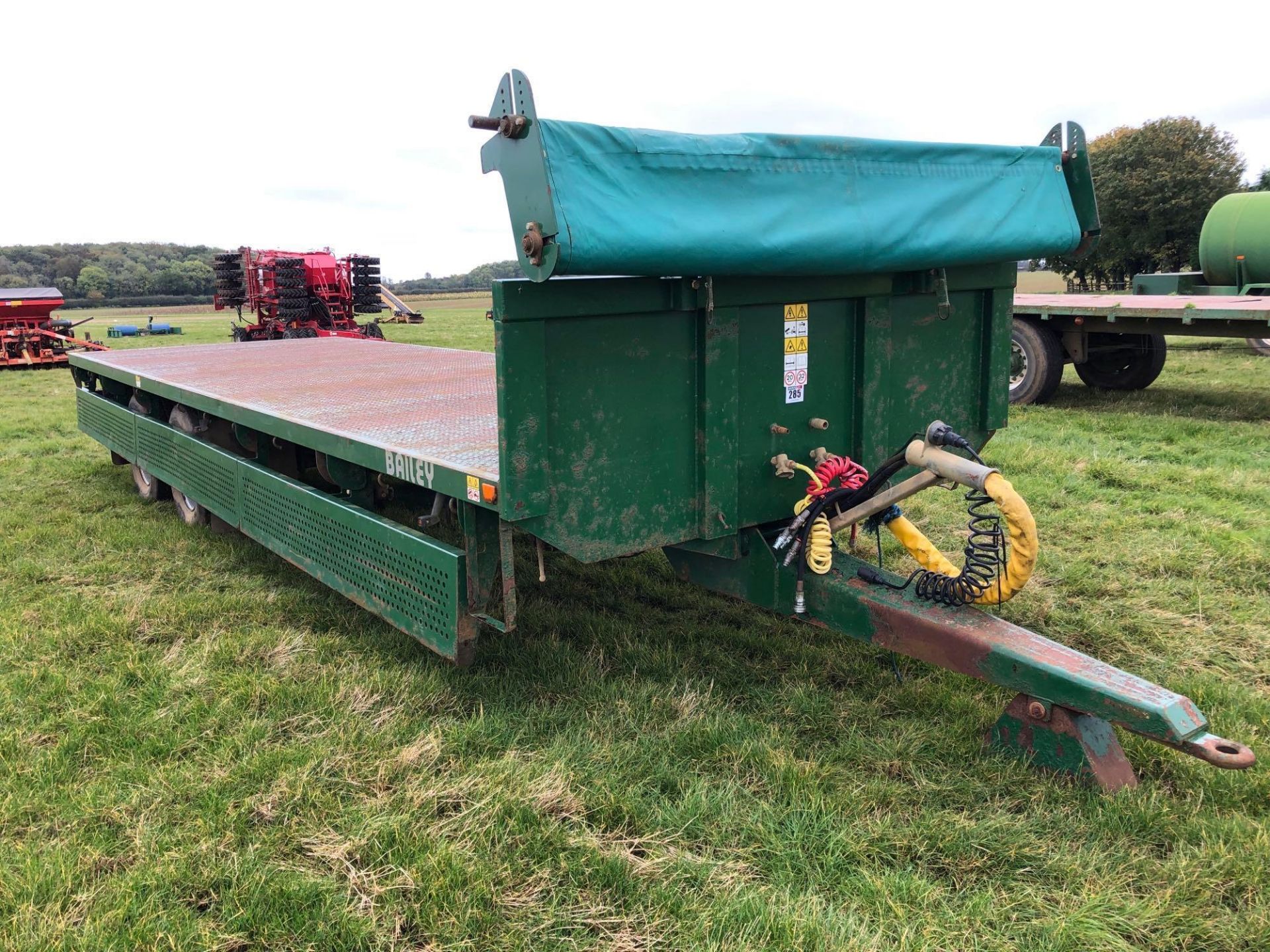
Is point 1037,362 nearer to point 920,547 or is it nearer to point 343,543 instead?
point 920,547

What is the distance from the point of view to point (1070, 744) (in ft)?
9.18

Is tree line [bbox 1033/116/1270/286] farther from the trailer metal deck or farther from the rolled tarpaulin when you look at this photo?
the rolled tarpaulin

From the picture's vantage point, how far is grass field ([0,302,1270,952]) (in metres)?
2.32

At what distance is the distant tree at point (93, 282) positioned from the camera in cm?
5031

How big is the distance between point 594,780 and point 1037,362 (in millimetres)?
8696

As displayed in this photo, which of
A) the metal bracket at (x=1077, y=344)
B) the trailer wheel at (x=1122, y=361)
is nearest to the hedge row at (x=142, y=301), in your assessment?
the trailer wheel at (x=1122, y=361)

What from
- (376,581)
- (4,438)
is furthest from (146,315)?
(376,581)

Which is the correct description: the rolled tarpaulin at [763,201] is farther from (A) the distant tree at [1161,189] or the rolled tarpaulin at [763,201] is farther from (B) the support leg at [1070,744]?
(A) the distant tree at [1161,189]

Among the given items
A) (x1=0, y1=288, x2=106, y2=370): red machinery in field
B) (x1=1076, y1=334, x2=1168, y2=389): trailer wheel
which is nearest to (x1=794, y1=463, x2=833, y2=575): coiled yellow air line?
(x1=1076, y1=334, x2=1168, y2=389): trailer wheel

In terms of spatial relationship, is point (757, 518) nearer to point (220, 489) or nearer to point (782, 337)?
point (782, 337)

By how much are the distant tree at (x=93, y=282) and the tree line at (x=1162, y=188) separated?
153 feet

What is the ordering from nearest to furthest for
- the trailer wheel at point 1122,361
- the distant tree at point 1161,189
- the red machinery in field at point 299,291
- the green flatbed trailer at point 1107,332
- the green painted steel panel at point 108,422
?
the green painted steel panel at point 108,422
the green flatbed trailer at point 1107,332
the trailer wheel at point 1122,361
the red machinery in field at point 299,291
the distant tree at point 1161,189

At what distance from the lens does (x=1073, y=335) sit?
33.4ft

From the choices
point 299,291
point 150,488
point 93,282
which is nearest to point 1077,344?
Result: point 150,488
